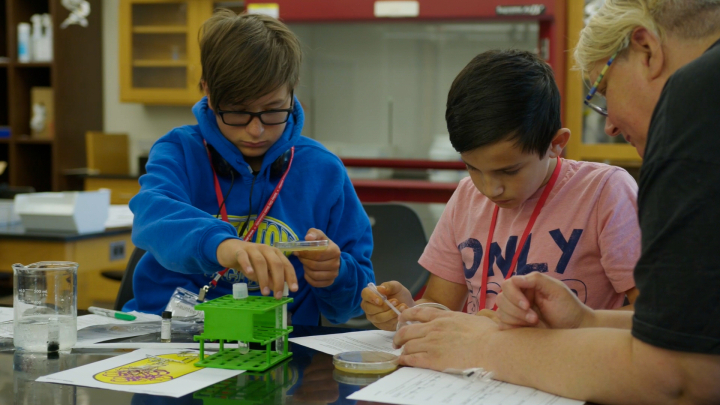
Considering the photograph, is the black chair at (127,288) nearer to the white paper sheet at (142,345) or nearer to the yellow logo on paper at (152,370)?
the white paper sheet at (142,345)

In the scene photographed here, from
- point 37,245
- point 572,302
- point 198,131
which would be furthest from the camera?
point 37,245

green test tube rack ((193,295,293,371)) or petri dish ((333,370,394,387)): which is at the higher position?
green test tube rack ((193,295,293,371))

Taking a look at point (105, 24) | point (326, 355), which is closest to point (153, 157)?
point (326, 355)

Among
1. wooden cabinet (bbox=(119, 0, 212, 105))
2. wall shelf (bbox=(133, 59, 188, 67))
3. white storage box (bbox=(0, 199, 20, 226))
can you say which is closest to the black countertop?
white storage box (bbox=(0, 199, 20, 226))

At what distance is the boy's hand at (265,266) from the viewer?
0.96 m

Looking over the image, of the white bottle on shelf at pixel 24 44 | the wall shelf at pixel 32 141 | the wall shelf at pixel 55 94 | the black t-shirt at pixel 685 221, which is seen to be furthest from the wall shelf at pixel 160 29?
the black t-shirt at pixel 685 221

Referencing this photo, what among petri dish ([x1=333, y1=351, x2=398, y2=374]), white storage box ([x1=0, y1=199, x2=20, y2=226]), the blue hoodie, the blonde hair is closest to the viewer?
the blonde hair

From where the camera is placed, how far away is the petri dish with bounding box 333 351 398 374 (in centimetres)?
89

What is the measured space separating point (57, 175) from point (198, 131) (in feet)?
12.2

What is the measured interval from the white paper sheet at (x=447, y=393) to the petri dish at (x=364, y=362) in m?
0.03

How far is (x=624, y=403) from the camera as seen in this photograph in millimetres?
762

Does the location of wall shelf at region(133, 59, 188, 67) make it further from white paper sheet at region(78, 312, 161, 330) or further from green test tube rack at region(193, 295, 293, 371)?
green test tube rack at region(193, 295, 293, 371)

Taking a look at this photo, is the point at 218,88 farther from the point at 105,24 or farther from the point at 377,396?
the point at 105,24

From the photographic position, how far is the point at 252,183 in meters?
1.38
